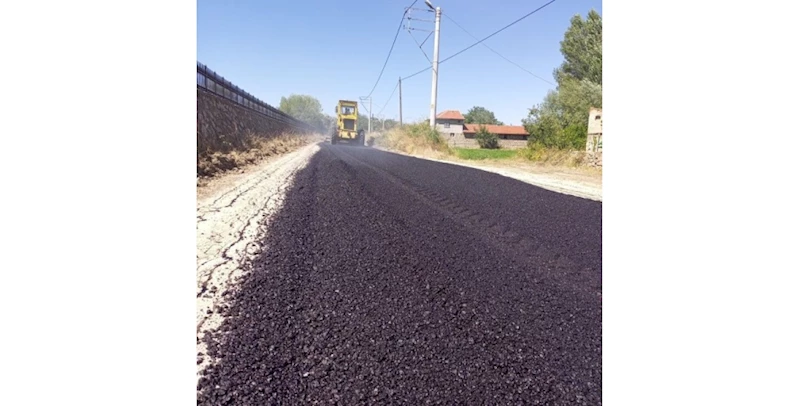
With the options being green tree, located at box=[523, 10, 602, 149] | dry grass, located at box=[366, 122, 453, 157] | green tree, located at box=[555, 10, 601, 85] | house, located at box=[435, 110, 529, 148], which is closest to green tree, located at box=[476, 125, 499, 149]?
house, located at box=[435, 110, 529, 148]

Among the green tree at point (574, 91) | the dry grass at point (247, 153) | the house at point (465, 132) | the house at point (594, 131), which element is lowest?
the dry grass at point (247, 153)

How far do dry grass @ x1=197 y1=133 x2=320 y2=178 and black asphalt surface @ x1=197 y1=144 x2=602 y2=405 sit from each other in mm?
2199

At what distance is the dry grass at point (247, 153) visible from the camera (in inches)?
193

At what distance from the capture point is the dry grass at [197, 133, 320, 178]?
16.1 ft

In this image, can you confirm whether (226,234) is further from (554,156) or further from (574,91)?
(554,156)

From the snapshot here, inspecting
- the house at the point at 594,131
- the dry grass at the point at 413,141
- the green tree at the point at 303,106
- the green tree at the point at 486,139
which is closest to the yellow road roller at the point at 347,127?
the dry grass at the point at 413,141

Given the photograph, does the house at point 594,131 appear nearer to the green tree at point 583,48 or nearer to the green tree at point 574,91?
the green tree at point 574,91

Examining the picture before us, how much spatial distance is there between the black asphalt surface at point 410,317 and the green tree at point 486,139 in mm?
18891

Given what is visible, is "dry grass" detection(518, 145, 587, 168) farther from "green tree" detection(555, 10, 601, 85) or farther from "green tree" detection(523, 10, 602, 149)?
"green tree" detection(555, 10, 601, 85)

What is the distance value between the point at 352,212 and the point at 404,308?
1.80 meters

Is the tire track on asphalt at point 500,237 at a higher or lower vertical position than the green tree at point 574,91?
lower

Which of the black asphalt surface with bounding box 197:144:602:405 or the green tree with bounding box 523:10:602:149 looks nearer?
the black asphalt surface with bounding box 197:144:602:405
